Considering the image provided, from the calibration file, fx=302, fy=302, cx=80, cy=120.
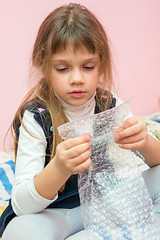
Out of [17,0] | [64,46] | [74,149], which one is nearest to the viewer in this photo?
[74,149]

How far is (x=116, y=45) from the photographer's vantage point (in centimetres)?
143

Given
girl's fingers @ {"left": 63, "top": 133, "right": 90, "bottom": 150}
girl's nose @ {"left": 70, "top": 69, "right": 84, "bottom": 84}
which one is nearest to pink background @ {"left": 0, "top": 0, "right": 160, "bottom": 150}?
girl's nose @ {"left": 70, "top": 69, "right": 84, "bottom": 84}

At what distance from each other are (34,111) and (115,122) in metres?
0.20

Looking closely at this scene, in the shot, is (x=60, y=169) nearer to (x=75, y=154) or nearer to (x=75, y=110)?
(x=75, y=154)

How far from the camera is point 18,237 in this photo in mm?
524

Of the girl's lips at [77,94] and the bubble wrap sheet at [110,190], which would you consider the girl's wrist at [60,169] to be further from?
the girl's lips at [77,94]

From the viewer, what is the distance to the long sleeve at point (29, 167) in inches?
22.6

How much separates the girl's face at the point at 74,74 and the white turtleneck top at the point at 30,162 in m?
0.06

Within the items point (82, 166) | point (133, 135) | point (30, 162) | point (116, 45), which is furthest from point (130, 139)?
point (116, 45)

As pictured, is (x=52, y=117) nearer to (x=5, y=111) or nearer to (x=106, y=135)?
(x=106, y=135)

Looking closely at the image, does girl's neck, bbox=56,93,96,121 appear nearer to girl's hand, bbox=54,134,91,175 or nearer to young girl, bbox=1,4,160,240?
young girl, bbox=1,4,160,240

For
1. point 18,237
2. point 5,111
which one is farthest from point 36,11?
point 18,237

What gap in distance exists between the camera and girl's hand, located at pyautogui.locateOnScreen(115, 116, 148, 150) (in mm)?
555

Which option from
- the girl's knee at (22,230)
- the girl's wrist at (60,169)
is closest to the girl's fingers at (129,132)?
the girl's wrist at (60,169)
